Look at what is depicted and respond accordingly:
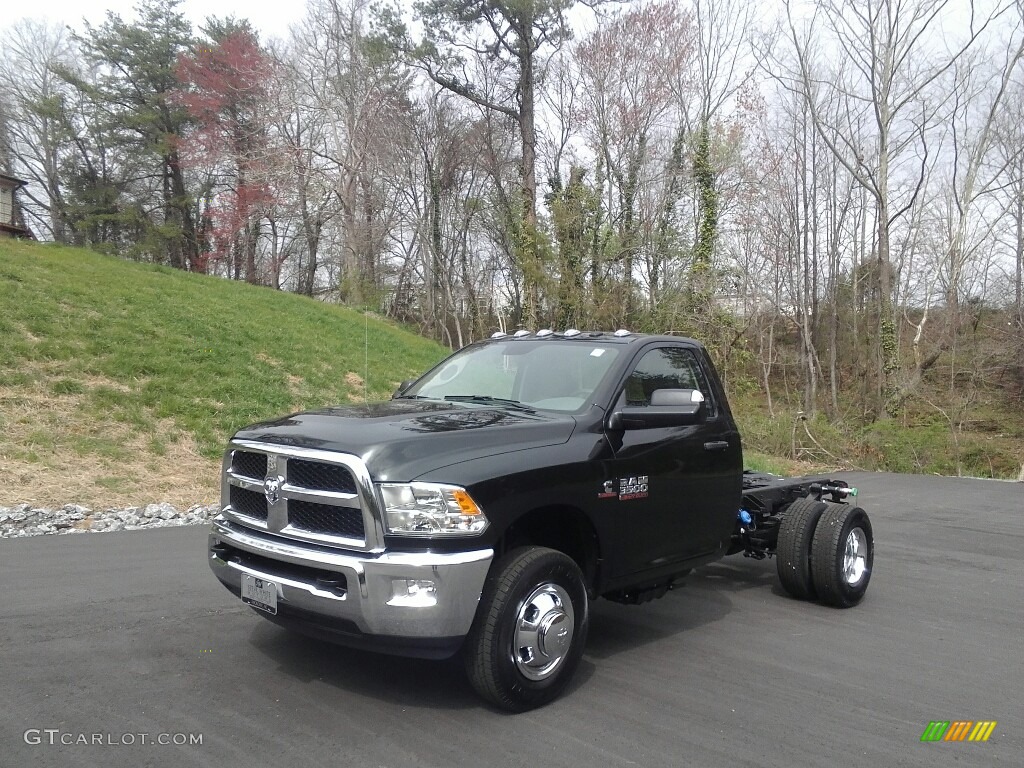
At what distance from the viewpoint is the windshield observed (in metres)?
5.26

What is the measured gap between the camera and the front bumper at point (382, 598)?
12.6 feet

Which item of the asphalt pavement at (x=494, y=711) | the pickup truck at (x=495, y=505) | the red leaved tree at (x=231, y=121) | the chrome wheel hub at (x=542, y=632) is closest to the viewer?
the asphalt pavement at (x=494, y=711)

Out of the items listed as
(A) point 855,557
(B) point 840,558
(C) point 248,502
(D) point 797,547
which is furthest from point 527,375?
(A) point 855,557

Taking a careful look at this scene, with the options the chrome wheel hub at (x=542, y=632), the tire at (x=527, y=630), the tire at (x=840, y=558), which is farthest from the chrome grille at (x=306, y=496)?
the tire at (x=840, y=558)

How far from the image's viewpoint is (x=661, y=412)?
4.98m

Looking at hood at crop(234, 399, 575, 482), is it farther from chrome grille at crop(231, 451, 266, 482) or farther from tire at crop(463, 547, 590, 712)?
tire at crop(463, 547, 590, 712)


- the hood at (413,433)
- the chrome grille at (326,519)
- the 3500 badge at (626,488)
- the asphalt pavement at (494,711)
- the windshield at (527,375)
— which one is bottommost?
the asphalt pavement at (494,711)

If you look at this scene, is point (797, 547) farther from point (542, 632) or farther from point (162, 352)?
point (162, 352)

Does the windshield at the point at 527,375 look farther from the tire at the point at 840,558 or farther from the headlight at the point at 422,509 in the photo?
the tire at the point at 840,558

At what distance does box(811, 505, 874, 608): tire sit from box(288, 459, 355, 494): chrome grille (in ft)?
13.3

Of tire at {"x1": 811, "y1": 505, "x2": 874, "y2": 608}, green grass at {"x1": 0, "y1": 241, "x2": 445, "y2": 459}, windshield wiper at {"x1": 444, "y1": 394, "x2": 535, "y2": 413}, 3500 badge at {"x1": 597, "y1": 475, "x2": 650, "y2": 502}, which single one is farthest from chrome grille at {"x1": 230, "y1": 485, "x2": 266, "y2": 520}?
green grass at {"x1": 0, "y1": 241, "x2": 445, "y2": 459}

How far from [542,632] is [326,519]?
1237 millimetres

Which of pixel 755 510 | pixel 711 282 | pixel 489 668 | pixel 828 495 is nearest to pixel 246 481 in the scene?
pixel 489 668

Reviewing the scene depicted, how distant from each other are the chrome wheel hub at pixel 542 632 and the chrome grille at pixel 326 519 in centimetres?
92
